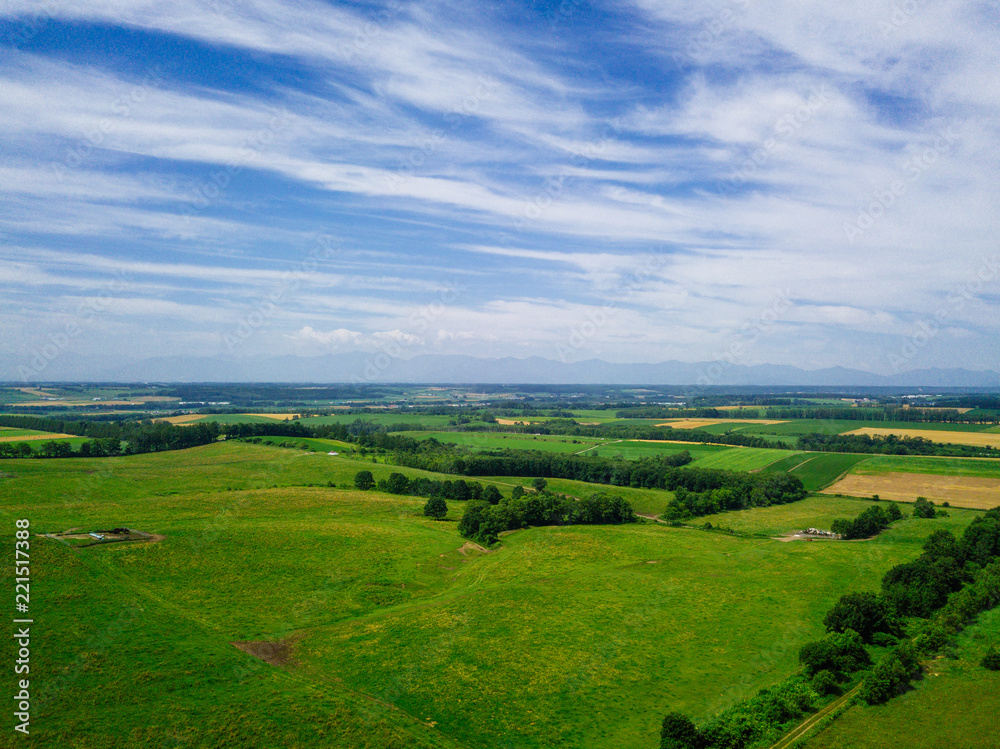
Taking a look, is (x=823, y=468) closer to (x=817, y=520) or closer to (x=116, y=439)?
(x=817, y=520)

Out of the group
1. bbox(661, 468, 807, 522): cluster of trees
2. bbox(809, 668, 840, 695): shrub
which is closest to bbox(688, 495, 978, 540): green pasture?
bbox(661, 468, 807, 522): cluster of trees

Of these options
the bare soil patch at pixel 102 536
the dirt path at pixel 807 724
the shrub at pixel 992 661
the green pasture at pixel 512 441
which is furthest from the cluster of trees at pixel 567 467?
the dirt path at pixel 807 724

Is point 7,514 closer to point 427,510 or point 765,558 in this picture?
point 427,510

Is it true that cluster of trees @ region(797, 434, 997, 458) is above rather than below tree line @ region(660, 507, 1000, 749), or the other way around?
above

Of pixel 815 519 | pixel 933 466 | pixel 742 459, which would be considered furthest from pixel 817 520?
pixel 933 466

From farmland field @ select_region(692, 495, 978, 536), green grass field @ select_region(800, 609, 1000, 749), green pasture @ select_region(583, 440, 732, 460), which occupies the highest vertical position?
green pasture @ select_region(583, 440, 732, 460)

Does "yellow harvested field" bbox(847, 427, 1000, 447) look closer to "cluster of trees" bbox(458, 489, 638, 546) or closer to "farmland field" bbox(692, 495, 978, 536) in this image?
"farmland field" bbox(692, 495, 978, 536)
